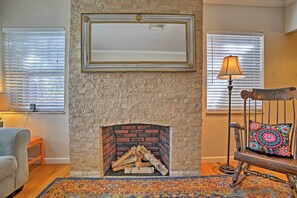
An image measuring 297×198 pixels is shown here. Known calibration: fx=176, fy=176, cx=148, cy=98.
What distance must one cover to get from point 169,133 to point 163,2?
161cm

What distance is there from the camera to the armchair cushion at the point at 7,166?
4.99 feet

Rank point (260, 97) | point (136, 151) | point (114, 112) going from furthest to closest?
point (136, 151) < point (114, 112) < point (260, 97)

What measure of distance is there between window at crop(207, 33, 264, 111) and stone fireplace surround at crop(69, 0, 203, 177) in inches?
24.9

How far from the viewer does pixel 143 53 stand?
2162 mm

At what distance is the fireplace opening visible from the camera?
2.31 m

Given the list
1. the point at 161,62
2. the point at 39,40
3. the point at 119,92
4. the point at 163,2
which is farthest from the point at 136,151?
the point at 39,40

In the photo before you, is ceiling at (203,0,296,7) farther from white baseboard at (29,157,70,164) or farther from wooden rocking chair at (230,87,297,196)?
white baseboard at (29,157,70,164)

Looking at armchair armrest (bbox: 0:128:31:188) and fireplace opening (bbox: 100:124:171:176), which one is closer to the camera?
armchair armrest (bbox: 0:128:31:188)

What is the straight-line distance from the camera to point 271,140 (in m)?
1.77

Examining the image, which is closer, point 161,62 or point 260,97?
point 260,97

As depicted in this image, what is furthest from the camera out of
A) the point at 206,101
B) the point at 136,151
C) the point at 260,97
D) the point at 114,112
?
the point at 206,101

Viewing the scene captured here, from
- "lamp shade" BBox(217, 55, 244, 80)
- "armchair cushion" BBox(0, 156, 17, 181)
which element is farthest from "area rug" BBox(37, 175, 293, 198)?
"lamp shade" BBox(217, 55, 244, 80)

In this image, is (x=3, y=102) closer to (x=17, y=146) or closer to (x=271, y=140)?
(x=17, y=146)

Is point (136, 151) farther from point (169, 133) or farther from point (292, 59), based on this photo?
point (292, 59)
